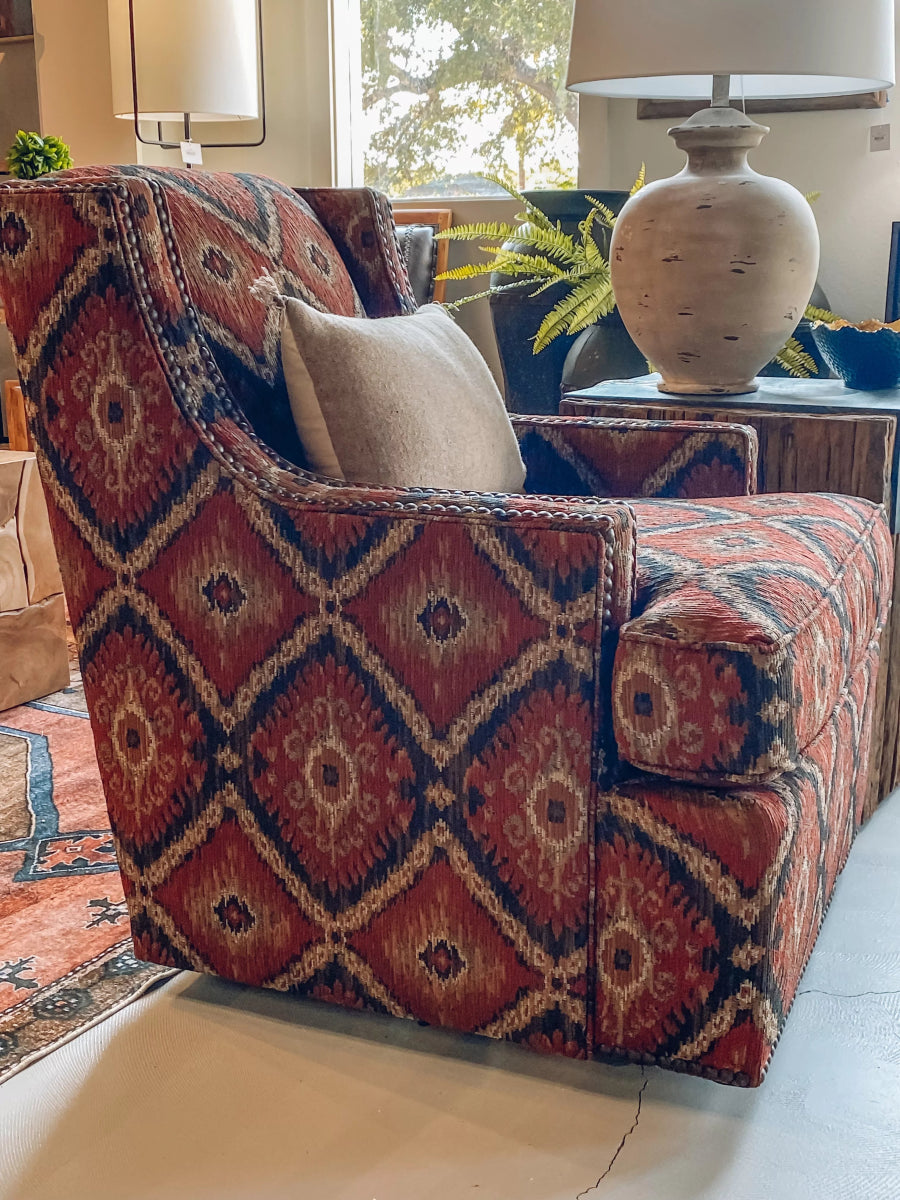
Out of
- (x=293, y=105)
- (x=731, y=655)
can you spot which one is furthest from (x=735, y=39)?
(x=293, y=105)

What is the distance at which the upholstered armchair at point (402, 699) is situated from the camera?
1061 millimetres

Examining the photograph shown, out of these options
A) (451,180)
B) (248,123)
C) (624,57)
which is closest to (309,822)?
(624,57)

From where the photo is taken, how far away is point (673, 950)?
3.54 feet

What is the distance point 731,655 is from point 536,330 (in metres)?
2.20

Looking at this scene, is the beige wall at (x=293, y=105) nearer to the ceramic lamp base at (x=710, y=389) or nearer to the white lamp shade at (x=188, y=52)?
the white lamp shade at (x=188, y=52)

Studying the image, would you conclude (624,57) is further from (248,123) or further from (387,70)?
(248,123)

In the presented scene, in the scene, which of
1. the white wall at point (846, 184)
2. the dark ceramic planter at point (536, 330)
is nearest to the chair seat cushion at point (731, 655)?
the dark ceramic planter at point (536, 330)

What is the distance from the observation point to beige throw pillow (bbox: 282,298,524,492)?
1274mm

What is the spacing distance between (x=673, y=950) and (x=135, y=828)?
0.57 meters

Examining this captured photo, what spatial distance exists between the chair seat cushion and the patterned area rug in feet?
2.19

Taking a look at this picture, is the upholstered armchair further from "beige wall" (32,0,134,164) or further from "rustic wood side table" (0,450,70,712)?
"beige wall" (32,0,134,164)

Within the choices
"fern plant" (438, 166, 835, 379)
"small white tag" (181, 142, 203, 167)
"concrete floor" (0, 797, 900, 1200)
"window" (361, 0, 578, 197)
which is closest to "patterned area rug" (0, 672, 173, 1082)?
"concrete floor" (0, 797, 900, 1200)

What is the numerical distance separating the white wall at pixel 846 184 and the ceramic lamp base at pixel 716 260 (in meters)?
1.17

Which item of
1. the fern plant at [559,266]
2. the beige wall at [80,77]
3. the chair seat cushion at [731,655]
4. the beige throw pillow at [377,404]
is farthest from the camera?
the beige wall at [80,77]
